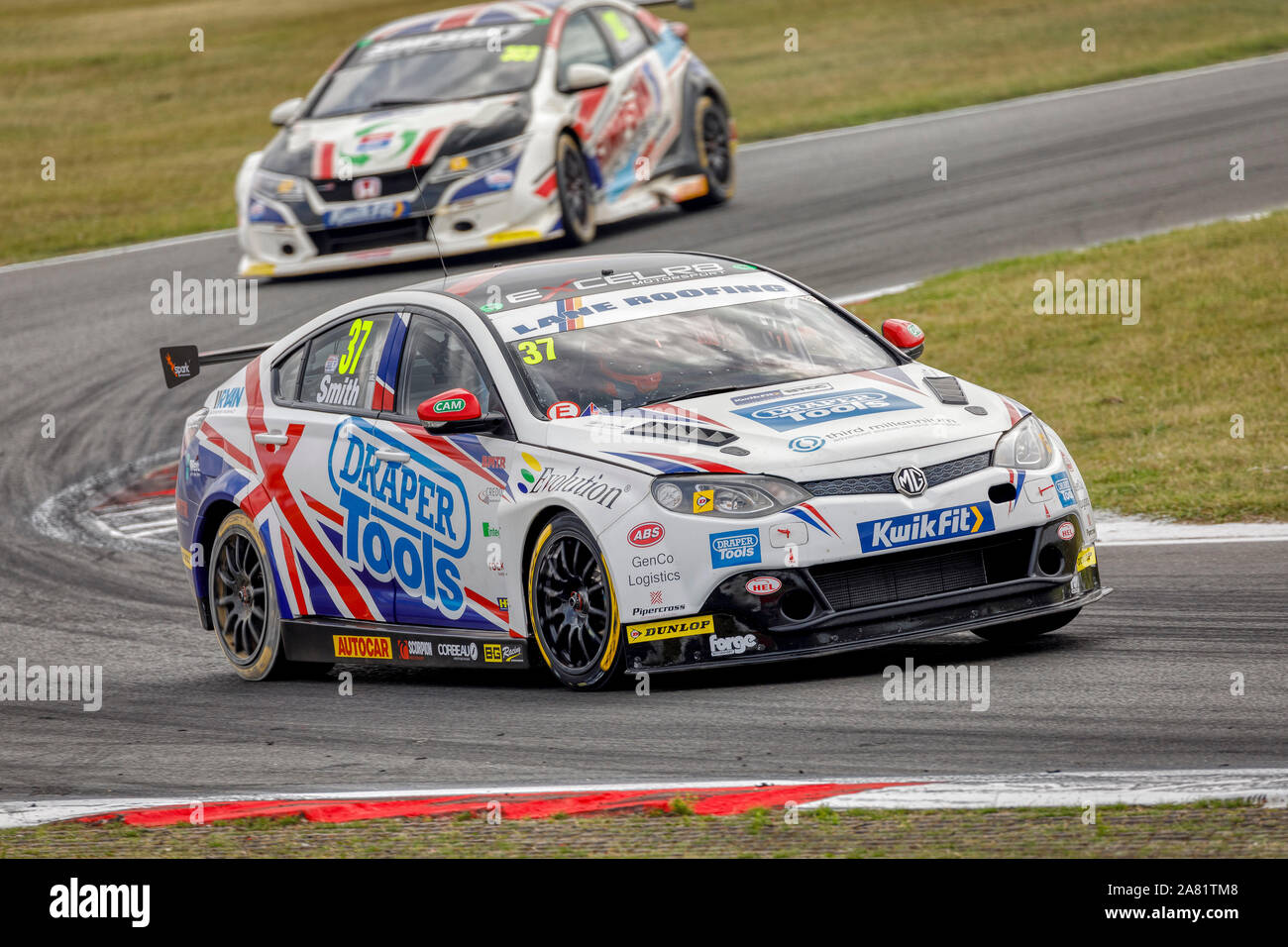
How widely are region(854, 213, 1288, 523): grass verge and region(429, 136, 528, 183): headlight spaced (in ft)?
9.76

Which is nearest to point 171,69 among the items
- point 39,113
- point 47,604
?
point 39,113

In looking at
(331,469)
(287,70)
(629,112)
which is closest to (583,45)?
(629,112)

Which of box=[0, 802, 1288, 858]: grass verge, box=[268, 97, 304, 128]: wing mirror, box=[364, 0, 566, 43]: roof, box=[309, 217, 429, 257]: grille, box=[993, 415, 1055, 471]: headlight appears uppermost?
box=[364, 0, 566, 43]: roof

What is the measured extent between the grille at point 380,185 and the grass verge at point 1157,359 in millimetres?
3561

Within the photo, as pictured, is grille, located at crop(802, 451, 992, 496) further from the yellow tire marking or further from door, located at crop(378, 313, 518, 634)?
door, located at crop(378, 313, 518, 634)

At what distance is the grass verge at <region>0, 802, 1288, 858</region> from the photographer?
16.1ft

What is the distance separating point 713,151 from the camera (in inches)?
732

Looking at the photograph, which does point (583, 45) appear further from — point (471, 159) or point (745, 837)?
point (745, 837)

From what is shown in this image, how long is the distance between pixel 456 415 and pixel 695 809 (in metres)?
2.60

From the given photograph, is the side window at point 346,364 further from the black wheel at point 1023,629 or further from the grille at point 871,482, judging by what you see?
the black wheel at point 1023,629

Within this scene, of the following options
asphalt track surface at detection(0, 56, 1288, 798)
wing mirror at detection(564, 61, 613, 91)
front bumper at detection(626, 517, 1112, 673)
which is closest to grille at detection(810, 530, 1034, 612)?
front bumper at detection(626, 517, 1112, 673)

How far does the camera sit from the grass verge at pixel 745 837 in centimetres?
492

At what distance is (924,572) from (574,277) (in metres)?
2.22
